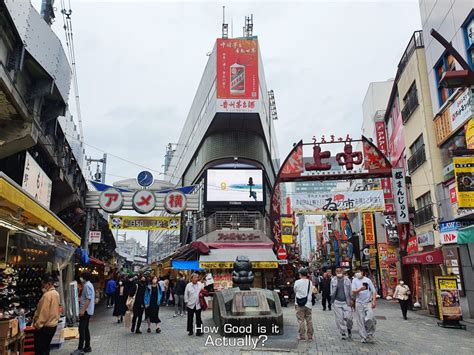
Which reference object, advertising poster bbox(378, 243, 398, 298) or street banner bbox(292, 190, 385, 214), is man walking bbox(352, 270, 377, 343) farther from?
advertising poster bbox(378, 243, 398, 298)

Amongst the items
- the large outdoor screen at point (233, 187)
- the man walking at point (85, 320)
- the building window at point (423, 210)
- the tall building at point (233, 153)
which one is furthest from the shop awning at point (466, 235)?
the large outdoor screen at point (233, 187)

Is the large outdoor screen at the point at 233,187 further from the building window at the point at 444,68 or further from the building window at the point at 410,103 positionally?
the building window at the point at 444,68

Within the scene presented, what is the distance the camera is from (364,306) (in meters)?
9.30

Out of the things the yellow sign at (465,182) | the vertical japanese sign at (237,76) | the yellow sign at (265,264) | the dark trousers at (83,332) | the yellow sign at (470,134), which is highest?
the vertical japanese sign at (237,76)

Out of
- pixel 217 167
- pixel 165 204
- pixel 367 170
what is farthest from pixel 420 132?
pixel 217 167

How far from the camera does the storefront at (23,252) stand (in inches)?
238

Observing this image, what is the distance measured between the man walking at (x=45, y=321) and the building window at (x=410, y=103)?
18296 millimetres

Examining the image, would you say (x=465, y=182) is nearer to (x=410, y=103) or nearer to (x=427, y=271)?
(x=427, y=271)

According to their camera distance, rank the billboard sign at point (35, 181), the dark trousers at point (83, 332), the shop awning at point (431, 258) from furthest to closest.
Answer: the shop awning at point (431, 258), the billboard sign at point (35, 181), the dark trousers at point (83, 332)

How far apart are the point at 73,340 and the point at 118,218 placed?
13.7m

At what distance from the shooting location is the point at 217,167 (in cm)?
3095

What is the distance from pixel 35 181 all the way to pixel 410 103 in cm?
1792

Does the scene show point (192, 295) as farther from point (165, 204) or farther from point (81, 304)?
point (165, 204)

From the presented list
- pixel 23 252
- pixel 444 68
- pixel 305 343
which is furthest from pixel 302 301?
pixel 444 68
